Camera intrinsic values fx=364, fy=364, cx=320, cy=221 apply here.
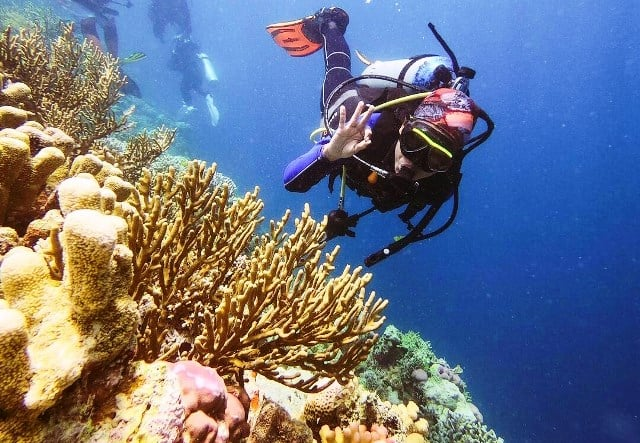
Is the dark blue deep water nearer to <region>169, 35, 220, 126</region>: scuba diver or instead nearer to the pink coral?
<region>169, 35, 220, 126</region>: scuba diver

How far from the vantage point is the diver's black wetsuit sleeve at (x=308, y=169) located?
Answer: 4.04 metres

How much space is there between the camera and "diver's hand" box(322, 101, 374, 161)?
10.9ft

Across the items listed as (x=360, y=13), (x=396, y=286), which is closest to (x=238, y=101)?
(x=360, y=13)

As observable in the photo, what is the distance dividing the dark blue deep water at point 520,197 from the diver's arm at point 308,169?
153ft

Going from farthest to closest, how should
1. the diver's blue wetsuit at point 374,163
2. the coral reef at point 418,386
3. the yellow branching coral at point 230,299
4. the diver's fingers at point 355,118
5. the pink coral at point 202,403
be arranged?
the coral reef at point 418,386 < the diver's blue wetsuit at point 374,163 < the diver's fingers at point 355,118 < the yellow branching coral at point 230,299 < the pink coral at point 202,403

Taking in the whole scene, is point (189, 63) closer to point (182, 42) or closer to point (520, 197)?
point (182, 42)

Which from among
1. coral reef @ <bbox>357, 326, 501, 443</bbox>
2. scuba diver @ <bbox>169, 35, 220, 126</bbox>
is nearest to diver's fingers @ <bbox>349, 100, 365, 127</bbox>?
coral reef @ <bbox>357, 326, 501, 443</bbox>

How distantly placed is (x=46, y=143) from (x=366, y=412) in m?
3.36

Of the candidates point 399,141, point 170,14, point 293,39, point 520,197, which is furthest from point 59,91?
point 520,197

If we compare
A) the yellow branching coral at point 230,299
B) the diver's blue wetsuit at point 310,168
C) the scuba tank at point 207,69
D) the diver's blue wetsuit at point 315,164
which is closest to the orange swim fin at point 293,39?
the diver's blue wetsuit at point 315,164

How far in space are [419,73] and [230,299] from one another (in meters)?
3.88

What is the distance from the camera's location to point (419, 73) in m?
4.51

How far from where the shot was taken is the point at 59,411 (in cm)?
131

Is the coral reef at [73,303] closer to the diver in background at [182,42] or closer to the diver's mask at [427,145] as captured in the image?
the diver's mask at [427,145]
